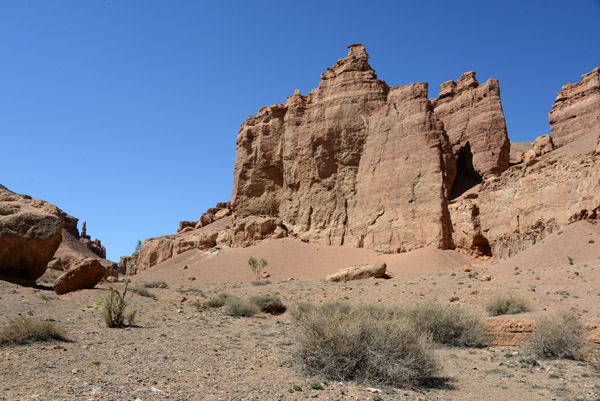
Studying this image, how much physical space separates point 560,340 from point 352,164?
32.8 m

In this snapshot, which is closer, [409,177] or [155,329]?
[155,329]

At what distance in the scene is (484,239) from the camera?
30703 mm

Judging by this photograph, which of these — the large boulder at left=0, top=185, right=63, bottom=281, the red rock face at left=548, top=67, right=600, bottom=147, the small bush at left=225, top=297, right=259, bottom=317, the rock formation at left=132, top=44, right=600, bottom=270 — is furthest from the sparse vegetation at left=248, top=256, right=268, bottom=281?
the red rock face at left=548, top=67, right=600, bottom=147

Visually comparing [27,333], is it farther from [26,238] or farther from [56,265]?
[56,265]

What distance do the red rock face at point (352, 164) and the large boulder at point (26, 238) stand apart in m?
24.5

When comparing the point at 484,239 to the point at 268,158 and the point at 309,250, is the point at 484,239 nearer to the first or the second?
the point at 309,250

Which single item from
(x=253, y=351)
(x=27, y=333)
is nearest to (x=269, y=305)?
(x=253, y=351)

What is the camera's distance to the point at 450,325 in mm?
11570

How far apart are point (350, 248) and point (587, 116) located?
27.3 metres

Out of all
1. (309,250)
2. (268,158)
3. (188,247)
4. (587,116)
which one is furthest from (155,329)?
(587,116)

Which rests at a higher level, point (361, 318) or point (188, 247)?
point (188, 247)

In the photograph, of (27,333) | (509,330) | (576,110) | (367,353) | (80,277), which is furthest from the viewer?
(576,110)

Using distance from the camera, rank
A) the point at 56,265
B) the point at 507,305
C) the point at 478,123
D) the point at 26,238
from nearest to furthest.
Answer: the point at 507,305 → the point at 26,238 → the point at 56,265 → the point at 478,123

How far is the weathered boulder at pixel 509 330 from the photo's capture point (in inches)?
416
